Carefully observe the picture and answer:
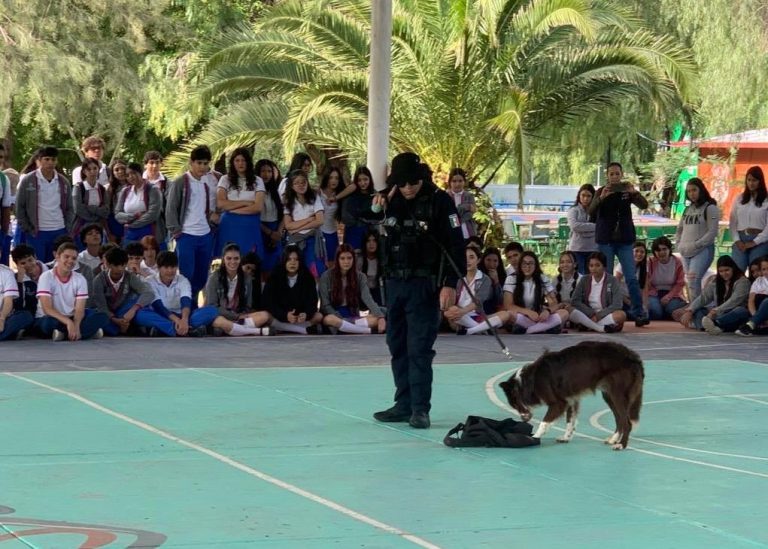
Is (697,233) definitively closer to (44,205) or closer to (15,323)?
(44,205)

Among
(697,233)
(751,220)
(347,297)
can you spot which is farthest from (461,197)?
(751,220)

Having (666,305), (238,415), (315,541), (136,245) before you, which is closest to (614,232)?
(666,305)

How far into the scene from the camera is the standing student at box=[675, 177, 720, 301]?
18.6 metres

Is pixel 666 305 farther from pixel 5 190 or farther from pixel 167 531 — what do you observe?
pixel 167 531

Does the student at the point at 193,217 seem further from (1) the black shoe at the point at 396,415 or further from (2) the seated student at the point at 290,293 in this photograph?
(1) the black shoe at the point at 396,415

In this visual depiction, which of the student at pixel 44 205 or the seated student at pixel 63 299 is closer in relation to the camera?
the seated student at pixel 63 299

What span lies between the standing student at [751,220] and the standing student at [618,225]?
4.18 feet

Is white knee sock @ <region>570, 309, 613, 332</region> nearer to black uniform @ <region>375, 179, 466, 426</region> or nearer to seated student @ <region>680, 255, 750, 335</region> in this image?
seated student @ <region>680, 255, 750, 335</region>

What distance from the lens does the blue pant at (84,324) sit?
589 inches

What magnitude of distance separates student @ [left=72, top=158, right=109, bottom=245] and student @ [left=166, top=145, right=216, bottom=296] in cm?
88

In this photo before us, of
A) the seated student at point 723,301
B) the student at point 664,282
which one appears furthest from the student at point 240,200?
the seated student at point 723,301

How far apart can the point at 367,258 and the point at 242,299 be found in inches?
69.7

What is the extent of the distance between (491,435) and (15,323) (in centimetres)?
712

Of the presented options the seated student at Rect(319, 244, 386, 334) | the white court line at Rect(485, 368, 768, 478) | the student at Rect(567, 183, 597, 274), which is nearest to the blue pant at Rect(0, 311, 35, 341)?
the seated student at Rect(319, 244, 386, 334)
